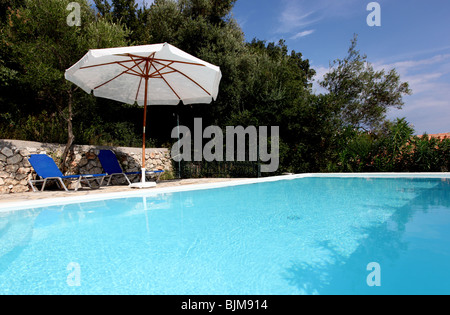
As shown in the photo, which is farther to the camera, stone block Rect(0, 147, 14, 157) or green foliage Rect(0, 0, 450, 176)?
green foliage Rect(0, 0, 450, 176)

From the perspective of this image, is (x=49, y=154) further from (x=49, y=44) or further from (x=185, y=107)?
(x=185, y=107)

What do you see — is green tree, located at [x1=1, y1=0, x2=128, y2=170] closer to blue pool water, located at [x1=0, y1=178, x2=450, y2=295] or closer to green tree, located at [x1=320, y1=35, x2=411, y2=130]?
blue pool water, located at [x1=0, y1=178, x2=450, y2=295]

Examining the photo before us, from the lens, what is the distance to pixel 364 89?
Answer: 20.4m

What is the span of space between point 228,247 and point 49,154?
7.61 m

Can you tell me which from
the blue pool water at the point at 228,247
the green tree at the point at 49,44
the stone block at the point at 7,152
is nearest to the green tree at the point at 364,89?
the blue pool water at the point at 228,247

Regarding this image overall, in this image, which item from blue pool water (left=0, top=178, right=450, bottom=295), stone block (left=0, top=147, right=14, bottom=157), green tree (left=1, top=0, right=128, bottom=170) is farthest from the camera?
green tree (left=1, top=0, right=128, bottom=170)

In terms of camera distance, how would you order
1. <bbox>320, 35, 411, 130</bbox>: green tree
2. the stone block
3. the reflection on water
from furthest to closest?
<bbox>320, 35, 411, 130</bbox>: green tree < the stone block < the reflection on water

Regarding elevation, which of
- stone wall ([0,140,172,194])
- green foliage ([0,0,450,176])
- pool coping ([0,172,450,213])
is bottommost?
pool coping ([0,172,450,213])

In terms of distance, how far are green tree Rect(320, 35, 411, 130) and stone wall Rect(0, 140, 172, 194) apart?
16.3 m

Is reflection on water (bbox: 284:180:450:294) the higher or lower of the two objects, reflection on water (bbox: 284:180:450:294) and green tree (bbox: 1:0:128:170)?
the lower

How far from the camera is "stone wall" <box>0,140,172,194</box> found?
7.49 meters

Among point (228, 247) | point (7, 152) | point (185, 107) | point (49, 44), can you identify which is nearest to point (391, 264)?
point (228, 247)

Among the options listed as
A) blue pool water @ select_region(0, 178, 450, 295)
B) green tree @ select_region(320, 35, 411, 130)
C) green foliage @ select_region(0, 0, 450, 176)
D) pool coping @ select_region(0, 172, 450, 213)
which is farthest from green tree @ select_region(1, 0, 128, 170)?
green tree @ select_region(320, 35, 411, 130)

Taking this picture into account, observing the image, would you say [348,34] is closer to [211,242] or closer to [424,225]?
[424,225]
